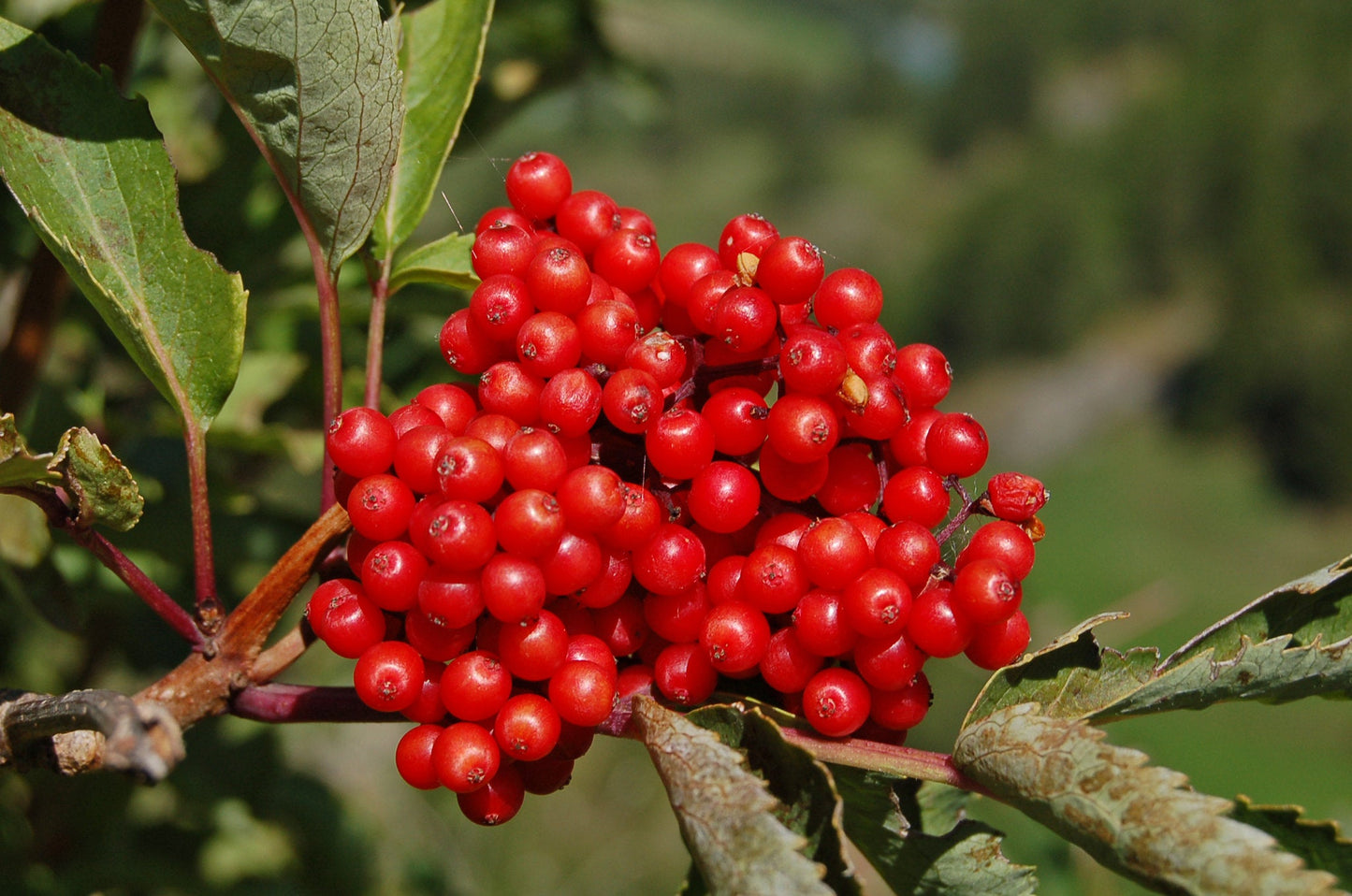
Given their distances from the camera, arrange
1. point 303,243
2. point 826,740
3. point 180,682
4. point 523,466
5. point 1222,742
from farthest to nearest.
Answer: point 1222,742
point 303,243
point 180,682
point 826,740
point 523,466

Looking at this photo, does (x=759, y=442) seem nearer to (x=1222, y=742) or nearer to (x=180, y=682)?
(x=180, y=682)

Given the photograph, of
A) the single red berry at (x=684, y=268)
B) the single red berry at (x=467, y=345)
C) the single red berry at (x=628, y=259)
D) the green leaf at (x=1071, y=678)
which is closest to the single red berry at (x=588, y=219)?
the single red berry at (x=628, y=259)

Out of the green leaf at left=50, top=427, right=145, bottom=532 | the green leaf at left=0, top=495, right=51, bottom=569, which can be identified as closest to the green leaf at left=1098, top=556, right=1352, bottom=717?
the green leaf at left=50, top=427, right=145, bottom=532

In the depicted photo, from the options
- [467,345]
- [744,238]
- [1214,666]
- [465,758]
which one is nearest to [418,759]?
[465,758]

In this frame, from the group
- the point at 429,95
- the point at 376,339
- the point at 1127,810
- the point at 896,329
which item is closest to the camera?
the point at 1127,810

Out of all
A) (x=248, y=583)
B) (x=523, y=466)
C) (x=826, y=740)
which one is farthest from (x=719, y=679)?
(x=248, y=583)

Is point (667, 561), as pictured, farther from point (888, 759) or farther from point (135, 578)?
point (135, 578)
